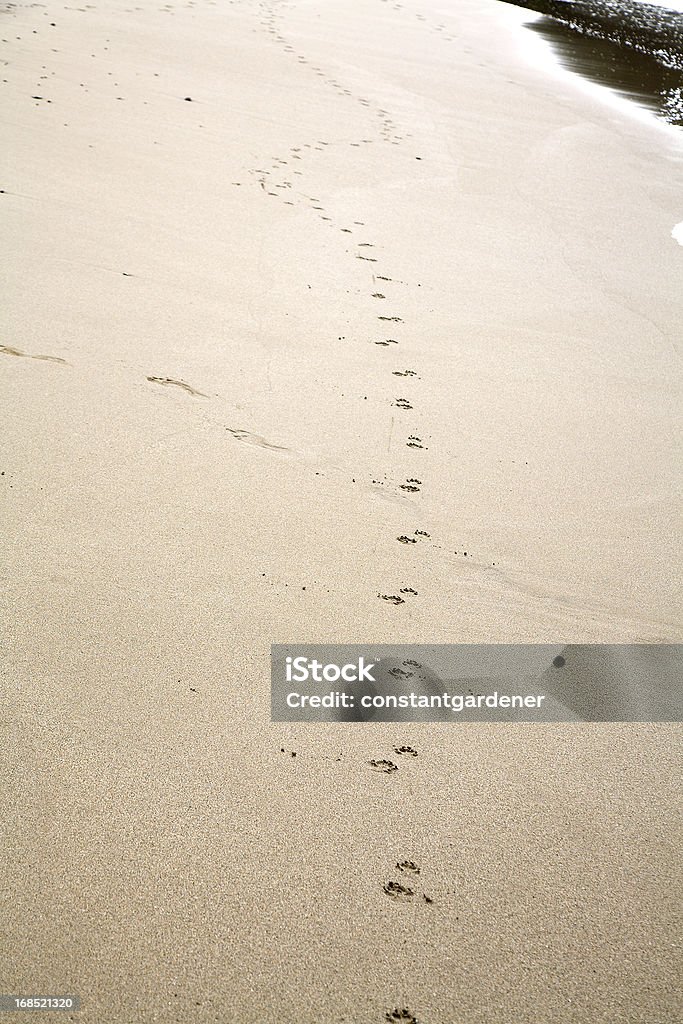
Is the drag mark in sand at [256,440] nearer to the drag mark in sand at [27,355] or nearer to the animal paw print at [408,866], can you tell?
the drag mark in sand at [27,355]

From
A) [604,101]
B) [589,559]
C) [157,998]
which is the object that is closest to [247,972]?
[157,998]

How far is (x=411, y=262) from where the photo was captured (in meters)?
4.22

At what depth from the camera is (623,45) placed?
10.2 meters

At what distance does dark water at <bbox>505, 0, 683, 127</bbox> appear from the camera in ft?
27.7

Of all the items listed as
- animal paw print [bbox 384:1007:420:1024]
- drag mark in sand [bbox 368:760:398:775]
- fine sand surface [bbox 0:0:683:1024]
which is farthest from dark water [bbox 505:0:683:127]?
animal paw print [bbox 384:1007:420:1024]

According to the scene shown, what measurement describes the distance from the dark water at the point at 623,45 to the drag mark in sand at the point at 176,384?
21.0 ft

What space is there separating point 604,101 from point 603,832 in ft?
25.0

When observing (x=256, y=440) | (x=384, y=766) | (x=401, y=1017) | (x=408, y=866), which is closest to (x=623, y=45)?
(x=256, y=440)

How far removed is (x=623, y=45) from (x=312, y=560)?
1038 cm

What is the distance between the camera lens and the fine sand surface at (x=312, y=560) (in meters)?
1.59

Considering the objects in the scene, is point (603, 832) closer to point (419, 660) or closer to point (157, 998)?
point (419, 660)

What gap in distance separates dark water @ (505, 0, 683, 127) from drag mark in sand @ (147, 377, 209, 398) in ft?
21.0

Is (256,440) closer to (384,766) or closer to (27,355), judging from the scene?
(27,355)

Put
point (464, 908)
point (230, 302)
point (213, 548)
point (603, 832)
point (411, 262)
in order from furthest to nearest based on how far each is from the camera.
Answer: point (411, 262)
point (230, 302)
point (213, 548)
point (603, 832)
point (464, 908)
